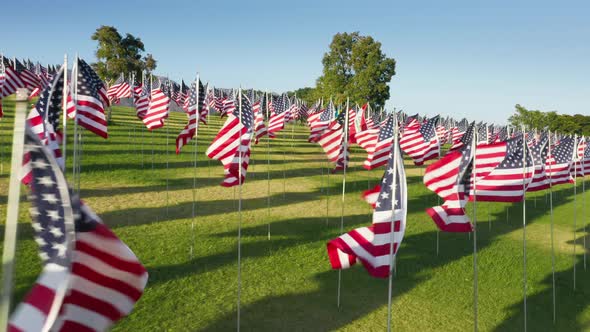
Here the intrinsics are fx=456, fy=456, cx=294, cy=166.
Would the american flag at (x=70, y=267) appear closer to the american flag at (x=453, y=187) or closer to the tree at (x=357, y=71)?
the american flag at (x=453, y=187)

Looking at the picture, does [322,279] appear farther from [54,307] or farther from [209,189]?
[209,189]

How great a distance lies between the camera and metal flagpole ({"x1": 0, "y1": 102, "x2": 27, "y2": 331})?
328 centimetres

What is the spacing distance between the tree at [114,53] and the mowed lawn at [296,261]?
18.6m

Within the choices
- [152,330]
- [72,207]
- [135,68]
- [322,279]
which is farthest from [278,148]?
[72,207]

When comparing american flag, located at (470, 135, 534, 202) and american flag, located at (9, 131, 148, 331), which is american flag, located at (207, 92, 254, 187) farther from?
american flag, located at (9, 131, 148, 331)

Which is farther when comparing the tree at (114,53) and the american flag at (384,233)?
the tree at (114,53)

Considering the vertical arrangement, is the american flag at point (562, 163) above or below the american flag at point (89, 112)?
below

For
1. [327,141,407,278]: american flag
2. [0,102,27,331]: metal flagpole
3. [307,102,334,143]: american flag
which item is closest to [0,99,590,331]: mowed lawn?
[327,141,407,278]: american flag

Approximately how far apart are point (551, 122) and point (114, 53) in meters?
87.1

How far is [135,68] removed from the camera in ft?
141

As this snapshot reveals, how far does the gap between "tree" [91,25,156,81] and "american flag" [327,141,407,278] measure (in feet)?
128

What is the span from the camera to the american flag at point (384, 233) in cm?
740

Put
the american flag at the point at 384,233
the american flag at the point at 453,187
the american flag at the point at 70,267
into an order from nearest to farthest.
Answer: the american flag at the point at 70,267, the american flag at the point at 384,233, the american flag at the point at 453,187

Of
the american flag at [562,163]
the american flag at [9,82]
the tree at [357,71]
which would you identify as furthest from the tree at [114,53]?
the american flag at [562,163]
